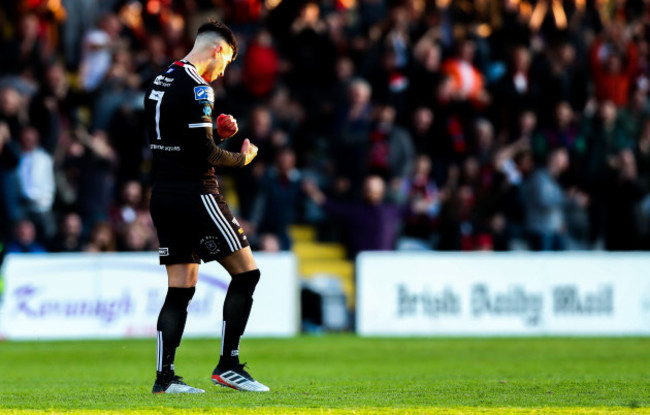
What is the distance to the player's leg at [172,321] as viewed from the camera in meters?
7.52

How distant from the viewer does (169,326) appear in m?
7.53

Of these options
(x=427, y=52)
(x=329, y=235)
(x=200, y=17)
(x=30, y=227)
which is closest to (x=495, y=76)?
(x=427, y=52)

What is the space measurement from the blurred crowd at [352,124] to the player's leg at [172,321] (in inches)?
340

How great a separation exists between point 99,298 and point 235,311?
27.3 ft

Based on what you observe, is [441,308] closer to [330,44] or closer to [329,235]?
[329,235]

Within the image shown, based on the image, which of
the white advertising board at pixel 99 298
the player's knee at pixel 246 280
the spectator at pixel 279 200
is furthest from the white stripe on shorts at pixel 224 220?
the spectator at pixel 279 200

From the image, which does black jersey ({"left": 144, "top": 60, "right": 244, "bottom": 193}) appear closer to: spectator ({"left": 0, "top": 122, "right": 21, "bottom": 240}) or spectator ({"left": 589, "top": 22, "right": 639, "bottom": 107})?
spectator ({"left": 0, "top": 122, "right": 21, "bottom": 240})

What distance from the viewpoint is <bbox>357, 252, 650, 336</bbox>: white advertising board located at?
1581cm

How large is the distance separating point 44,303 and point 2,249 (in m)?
1.06

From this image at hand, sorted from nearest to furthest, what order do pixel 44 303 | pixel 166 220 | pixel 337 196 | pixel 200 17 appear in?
pixel 166 220 < pixel 44 303 < pixel 337 196 < pixel 200 17

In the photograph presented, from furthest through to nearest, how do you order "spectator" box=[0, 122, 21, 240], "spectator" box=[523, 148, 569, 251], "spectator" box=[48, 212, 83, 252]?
"spectator" box=[523, 148, 569, 251]
"spectator" box=[0, 122, 21, 240]
"spectator" box=[48, 212, 83, 252]

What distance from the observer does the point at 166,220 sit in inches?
294

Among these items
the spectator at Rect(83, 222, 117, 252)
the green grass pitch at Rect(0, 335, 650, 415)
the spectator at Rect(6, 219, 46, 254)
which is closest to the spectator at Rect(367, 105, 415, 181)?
the green grass pitch at Rect(0, 335, 650, 415)

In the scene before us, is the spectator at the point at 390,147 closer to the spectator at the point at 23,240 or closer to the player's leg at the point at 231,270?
the spectator at the point at 23,240
